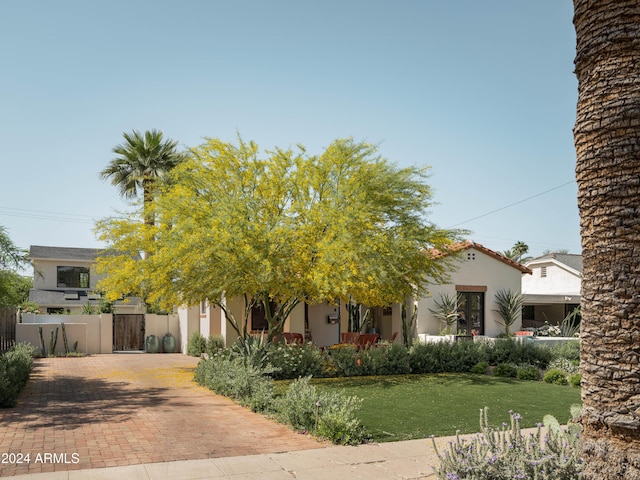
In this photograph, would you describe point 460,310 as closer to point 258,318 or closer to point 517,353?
point 517,353

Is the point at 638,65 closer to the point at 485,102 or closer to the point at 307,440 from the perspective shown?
the point at 307,440

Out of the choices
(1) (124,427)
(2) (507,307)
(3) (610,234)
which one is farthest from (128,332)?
(3) (610,234)

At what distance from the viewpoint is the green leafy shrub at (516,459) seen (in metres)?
6.05

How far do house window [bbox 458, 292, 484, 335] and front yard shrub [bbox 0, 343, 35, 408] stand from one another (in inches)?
682

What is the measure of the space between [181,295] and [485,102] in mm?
10687

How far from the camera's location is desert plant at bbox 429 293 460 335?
84.0ft

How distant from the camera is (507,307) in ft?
88.7

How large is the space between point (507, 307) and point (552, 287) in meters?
15.6

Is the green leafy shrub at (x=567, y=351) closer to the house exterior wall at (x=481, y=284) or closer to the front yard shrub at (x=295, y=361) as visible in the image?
the house exterior wall at (x=481, y=284)

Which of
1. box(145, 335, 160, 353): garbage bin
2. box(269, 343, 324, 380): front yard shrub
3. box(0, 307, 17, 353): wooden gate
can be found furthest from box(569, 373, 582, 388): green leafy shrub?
box(145, 335, 160, 353): garbage bin

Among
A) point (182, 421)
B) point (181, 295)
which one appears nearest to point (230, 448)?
point (182, 421)

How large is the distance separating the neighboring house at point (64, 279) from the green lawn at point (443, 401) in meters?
25.3

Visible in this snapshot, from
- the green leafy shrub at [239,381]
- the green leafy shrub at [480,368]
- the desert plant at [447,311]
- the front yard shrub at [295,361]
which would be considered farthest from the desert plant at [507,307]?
the green leafy shrub at [239,381]

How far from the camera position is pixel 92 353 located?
26.6 metres
